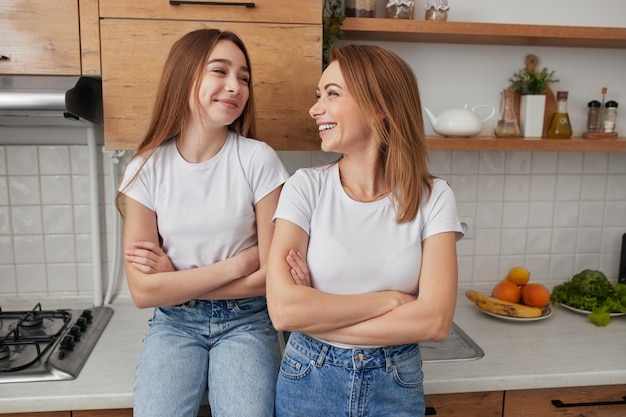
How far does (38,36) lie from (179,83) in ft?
1.42

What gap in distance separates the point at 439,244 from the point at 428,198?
4.8 inches

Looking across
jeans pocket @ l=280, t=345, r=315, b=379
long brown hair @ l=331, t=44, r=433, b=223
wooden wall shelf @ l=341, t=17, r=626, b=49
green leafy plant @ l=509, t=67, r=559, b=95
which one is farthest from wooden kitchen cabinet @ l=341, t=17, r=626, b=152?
jeans pocket @ l=280, t=345, r=315, b=379

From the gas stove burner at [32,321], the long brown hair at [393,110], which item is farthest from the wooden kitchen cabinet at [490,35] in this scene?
the gas stove burner at [32,321]

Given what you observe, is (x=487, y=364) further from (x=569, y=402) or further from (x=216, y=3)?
(x=216, y=3)

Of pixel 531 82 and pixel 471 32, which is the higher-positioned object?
pixel 471 32

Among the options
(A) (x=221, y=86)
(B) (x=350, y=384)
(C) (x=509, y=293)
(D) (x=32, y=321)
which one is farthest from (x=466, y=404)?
(D) (x=32, y=321)

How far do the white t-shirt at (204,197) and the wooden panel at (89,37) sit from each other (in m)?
0.30

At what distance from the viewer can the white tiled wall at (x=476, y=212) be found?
6.42 feet

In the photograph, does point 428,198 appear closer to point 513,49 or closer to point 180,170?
point 180,170

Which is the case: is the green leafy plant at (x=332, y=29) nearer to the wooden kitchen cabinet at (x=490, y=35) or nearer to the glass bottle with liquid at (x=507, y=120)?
the wooden kitchen cabinet at (x=490, y=35)

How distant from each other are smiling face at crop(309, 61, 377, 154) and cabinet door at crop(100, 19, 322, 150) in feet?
0.87

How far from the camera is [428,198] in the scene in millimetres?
1301

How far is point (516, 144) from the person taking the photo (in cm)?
177

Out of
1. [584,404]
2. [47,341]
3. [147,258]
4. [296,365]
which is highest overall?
[147,258]
